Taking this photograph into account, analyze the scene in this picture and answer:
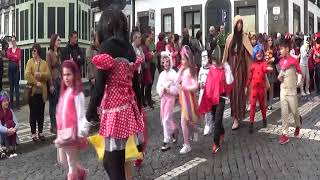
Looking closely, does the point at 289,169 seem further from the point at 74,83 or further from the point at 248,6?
the point at 248,6

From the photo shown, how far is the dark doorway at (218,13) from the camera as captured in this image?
102 ft

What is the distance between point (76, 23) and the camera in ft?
65.0

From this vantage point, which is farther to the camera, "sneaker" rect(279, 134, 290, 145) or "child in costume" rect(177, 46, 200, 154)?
"sneaker" rect(279, 134, 290, 145)

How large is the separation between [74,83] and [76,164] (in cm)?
98

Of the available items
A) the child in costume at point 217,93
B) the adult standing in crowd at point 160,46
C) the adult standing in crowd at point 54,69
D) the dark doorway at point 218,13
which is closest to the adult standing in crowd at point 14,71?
the adult standing in crowd at point 160,46

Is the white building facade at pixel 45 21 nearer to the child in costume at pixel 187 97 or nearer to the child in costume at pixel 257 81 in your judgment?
the child in costume at pixel 257 81

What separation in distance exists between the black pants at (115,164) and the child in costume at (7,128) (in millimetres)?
4363

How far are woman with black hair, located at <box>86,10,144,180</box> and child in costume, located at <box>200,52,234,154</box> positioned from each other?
326 cm

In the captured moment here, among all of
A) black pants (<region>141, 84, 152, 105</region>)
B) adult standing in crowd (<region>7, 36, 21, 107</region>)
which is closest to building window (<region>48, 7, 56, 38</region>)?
adult standing in crowd (<region>7, 36, 21, 107</region>)

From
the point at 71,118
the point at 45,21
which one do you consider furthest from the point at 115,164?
the point at 45,21

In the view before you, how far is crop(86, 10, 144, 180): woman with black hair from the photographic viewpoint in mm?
5051

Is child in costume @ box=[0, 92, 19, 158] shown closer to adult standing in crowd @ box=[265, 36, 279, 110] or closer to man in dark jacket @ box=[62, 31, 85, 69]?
man in dark jacket @ box=[62, 31, 85, 69]

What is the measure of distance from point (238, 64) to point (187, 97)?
1.80m

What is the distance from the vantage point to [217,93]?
27.7ft
